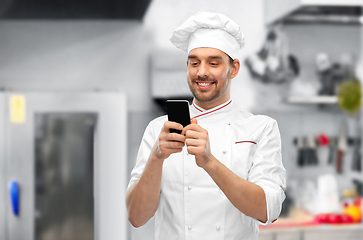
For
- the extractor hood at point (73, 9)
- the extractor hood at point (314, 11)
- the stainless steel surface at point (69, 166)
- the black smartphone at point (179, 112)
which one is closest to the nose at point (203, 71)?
the black smartphone at point (179, 112)

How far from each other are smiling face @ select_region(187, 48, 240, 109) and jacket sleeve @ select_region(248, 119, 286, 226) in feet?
0.53

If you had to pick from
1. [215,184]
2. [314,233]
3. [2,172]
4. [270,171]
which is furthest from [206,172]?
[314,233]

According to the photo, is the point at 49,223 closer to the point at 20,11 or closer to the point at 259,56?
the point at 20,11

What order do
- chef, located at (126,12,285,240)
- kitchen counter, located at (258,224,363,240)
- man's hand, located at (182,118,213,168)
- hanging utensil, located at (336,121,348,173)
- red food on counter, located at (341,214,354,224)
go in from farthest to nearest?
hanging utensil, located at (336,121,348,173), red food on counter, located at (341,214,354,224), kitchen counter, located at (258,224,363,240), chef, located at (126,12,285,240), man's hand, located at (182,118,213,168)

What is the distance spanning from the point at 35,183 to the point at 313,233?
1.62 m

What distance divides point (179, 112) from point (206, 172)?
0.22m

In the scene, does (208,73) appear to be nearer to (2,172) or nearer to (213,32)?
(213,32)

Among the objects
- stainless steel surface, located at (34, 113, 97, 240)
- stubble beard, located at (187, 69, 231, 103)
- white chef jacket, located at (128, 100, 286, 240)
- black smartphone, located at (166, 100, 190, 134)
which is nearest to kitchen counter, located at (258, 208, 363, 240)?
stainless steel surface, located at (34, 113, 97, 240)

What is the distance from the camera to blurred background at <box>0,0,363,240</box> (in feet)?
6.99

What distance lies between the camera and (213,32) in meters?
1.01

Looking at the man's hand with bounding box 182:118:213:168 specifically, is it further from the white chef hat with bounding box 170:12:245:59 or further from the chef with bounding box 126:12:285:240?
the white chef hat with bounding box 170:12:245:59

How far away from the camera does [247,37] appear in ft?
8.33

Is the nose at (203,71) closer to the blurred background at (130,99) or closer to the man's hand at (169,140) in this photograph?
the man's hand at (169,140)

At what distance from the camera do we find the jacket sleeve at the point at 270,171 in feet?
2.97
